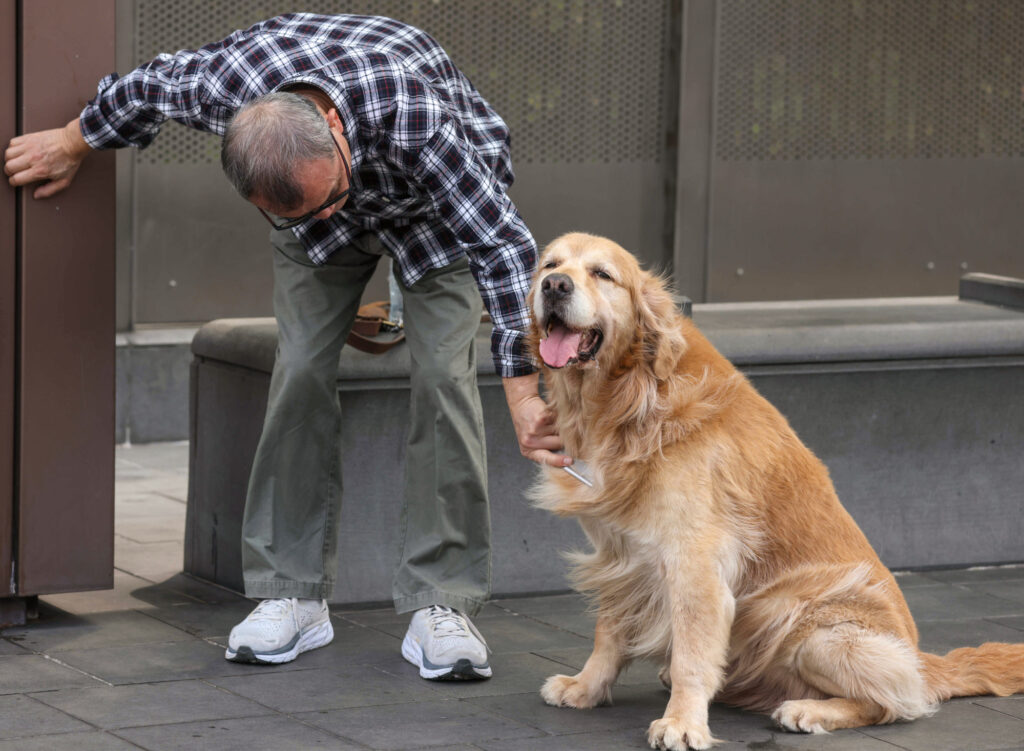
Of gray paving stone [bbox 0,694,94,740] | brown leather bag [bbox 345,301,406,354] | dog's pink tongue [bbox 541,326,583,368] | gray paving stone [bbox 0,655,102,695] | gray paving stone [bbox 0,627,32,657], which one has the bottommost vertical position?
gray paving stone [bbox 0,627,32,657]

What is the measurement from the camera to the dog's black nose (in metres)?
3.57

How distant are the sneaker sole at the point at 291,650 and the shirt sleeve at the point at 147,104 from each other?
138 centimetres

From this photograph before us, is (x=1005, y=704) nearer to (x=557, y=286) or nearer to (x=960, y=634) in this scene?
(x=960, y=634)

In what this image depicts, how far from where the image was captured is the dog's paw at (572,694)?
154 inches

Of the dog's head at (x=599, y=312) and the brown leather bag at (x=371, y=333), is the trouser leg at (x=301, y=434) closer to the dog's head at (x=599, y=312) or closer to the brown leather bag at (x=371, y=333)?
the brown leather bag at (x=371, y=333)

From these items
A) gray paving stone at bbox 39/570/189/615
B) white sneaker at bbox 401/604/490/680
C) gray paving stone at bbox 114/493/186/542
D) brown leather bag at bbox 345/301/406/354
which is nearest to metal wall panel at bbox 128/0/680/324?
gray paving stone at bbox 114/493/186/542

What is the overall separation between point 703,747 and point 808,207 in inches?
233

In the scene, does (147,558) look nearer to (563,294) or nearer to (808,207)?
(563,294)

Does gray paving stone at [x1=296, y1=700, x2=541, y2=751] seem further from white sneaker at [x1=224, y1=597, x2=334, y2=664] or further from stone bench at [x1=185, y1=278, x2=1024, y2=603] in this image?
stone bench at [x1=185, y1=278, x2=1024, y2=603]

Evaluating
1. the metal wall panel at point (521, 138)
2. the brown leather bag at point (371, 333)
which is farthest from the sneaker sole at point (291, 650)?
the metal wall panel at point (521, 138)

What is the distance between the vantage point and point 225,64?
396 cm

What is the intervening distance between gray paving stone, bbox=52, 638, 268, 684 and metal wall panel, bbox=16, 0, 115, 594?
33 centimetres

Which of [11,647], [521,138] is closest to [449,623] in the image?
[11,647]

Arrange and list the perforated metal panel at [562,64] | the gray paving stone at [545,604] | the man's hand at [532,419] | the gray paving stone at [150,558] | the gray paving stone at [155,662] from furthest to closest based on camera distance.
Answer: the perforated metal panel at [562,64]
the gray paving stone at [150,558]
the gray paving stone at [545,604]
the gray paving stone at [155,662]
the man's hand at [532,419]
